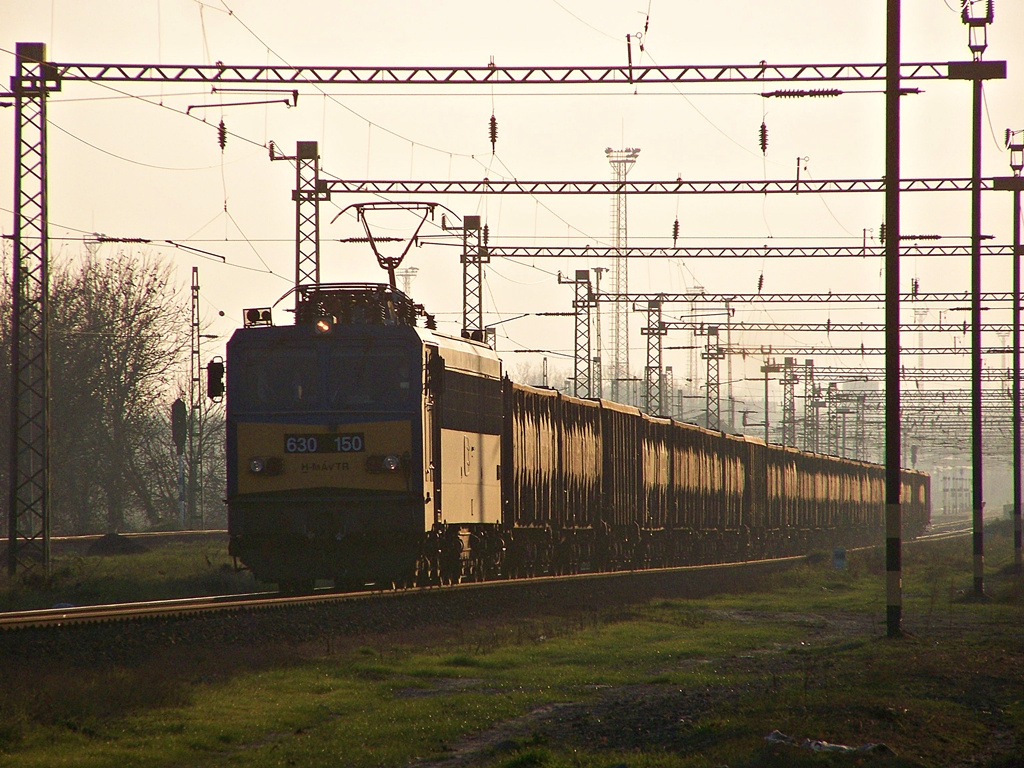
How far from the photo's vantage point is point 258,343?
63.2 feet

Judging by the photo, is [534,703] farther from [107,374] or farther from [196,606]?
[107,374]

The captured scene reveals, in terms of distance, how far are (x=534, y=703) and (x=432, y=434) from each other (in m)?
8.00

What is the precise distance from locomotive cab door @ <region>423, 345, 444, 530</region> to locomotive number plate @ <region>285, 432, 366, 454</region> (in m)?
0.94

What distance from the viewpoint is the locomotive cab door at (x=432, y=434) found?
18672 mm

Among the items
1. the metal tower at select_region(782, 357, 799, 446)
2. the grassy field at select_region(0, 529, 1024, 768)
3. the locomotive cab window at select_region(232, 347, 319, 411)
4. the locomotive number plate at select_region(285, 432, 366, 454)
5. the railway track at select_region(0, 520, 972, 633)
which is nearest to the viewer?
the grassy field at select_region(0, 529, 1024, 768)

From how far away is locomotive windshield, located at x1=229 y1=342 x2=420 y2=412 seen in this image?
61.5 feet

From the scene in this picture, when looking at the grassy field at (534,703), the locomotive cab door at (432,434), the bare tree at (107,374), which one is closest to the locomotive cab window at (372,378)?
the locomotive cab door at (432,434)

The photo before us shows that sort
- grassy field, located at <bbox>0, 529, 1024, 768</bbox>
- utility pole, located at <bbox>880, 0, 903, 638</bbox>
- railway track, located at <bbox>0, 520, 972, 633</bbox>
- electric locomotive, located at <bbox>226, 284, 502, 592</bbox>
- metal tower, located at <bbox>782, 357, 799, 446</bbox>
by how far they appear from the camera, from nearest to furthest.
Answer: grassy field, located at <bbox>0, 529, 1024, 768</bbox>
railway track, located at <bbox>0, 520, 972, 633</bbox>
utility pole, located at <bbox>880, 0, 903, 638</bbox>
electric locomotive, located at <bbox>226, 284, 502, 592</bbox>
metal tower, located at <bbox>782, 357, 799, 446</bbox>

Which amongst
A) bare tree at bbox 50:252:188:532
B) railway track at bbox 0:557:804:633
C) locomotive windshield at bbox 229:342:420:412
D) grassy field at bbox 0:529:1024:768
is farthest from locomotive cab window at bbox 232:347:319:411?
bare tree at bbox 50:252:188:532

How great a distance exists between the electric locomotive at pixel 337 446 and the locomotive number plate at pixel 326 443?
0.01 m

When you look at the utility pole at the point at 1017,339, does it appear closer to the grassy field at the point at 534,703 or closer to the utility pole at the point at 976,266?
the utility pole at the point at 976,266

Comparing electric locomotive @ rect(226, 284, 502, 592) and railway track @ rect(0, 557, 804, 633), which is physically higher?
electric locomotive @ rect(226, 284, 502, 592)

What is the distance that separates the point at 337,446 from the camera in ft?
60.7

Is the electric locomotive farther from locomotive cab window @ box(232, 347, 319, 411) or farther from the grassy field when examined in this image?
the grassy field
